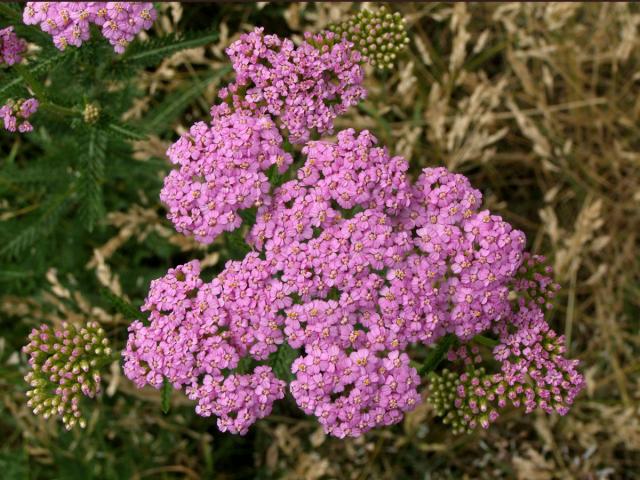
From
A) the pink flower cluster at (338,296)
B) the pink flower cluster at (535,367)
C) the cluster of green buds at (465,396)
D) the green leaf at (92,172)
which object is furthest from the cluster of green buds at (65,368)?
the pink flower cluster at (535,367)

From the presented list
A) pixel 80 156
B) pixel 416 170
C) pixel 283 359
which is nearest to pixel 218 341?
pixel 283 359

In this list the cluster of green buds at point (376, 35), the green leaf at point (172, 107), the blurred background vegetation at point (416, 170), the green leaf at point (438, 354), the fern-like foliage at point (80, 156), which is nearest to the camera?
the green leaf at point (438, 354)

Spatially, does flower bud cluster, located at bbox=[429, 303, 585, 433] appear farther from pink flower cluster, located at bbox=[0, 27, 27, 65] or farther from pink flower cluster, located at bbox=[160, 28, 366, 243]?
pink flower cluster, located at bbox=[0, 27, 27, 65]

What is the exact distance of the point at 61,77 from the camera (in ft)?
15.5

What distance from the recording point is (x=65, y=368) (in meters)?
3.87

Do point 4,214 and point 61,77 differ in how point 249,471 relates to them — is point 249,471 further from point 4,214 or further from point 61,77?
point 61,77

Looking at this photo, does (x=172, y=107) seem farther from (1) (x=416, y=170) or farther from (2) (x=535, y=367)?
(2) (x=535, y=367)

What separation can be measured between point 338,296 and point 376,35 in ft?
5.16

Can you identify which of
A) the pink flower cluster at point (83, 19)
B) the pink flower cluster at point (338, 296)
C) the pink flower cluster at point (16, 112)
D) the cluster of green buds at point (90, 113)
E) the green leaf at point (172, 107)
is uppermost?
the pink flower cluster at point (83, 19)

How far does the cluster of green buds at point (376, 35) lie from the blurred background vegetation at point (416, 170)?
0.82 meters

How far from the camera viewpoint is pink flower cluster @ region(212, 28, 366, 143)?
4000mm

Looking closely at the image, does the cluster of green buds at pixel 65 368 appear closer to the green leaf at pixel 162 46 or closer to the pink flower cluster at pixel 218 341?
the pink flower cluster at pixel 218 341

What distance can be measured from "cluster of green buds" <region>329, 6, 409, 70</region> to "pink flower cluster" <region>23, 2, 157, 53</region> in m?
1.15

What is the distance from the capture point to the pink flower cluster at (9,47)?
4.11 metres
